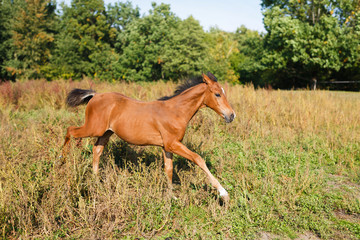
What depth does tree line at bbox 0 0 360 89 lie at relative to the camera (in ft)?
68.1

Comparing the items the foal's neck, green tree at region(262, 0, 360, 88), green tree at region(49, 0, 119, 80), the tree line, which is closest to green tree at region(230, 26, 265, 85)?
the tree line

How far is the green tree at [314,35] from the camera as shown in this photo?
20.0m

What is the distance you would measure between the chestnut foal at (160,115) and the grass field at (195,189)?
0.54 meters

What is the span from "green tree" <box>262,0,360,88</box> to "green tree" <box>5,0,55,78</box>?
84.9 feet

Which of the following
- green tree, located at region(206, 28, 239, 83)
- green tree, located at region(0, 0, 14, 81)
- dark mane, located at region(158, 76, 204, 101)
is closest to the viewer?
dark mane, located at region(158, 76, 204, 101)

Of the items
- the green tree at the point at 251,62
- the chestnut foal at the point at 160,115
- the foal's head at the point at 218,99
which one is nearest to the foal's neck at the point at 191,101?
the chestnut foal at the point at 160,115

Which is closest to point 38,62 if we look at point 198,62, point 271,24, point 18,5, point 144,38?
point 18,5

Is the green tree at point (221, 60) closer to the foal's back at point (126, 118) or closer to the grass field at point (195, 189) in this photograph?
the grass field at point (195, 189)

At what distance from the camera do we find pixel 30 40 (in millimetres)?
31375

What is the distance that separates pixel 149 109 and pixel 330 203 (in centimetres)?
339

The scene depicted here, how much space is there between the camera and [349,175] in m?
5.54

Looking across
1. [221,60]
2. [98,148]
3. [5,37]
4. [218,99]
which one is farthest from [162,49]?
[5,37]

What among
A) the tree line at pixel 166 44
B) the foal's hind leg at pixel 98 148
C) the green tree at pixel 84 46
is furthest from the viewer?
the green tree at pixel 84 46

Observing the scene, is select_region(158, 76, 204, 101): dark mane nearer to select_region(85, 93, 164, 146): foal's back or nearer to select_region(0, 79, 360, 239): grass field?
select_region(85, 93, 164, 146): foal's back
